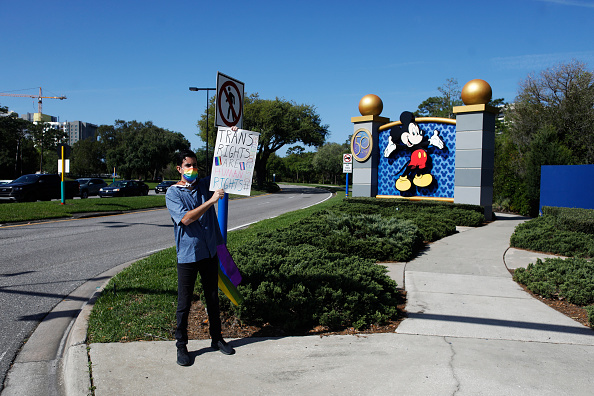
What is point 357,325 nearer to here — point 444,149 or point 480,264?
point 480,264

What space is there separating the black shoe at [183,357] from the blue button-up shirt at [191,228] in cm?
76

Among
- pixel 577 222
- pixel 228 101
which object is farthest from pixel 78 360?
pixel 577 222

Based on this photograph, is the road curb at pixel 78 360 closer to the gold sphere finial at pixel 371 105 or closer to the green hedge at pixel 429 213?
the green hedge at pixel 429 213

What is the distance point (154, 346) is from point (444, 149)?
1455 centimetres

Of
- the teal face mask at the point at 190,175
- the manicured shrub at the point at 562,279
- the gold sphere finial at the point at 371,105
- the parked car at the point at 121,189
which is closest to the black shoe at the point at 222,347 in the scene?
the teal face mask at the point at 190,175

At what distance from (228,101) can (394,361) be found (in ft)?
10.1

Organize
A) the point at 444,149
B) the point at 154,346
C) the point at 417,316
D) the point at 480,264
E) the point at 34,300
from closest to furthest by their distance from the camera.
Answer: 1. the point at 154,346
2. the point at 417,316
3. the point at 34,300
4. the point at 480,264
5. the point at 444,149

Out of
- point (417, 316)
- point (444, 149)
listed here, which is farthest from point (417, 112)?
point (417, 316)

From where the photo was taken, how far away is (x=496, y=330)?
15.4 ft

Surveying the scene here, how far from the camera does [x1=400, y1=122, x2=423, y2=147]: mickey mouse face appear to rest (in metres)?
17.0

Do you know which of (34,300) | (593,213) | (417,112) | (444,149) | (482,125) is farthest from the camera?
(417,112)

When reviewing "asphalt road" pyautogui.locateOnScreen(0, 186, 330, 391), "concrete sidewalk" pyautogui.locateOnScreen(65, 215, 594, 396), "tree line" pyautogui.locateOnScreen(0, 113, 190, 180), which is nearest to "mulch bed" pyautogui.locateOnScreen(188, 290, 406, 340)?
"concrete sidewalk" pyautogui.locateOnScreen(65, 215, 594, 396)

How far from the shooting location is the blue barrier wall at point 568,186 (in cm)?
1518

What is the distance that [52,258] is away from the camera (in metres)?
8.68
